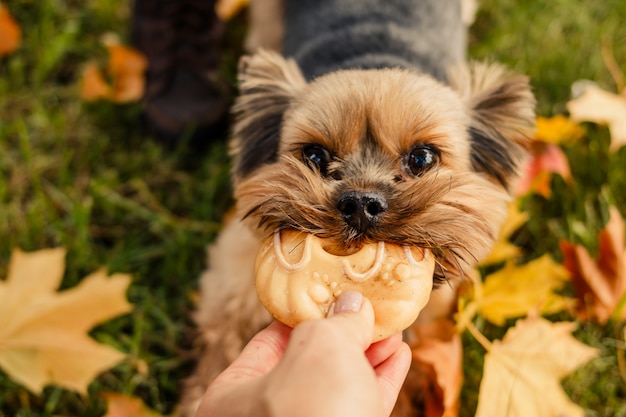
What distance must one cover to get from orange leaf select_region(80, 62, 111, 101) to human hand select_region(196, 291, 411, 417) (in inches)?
99.4

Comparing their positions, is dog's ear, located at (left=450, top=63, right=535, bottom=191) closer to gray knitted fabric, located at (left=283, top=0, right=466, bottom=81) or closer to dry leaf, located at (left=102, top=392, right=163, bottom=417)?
gray knitted fabric, located at (left=283, top=0, right=466, bottom=81)

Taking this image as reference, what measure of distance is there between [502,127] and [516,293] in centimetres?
75

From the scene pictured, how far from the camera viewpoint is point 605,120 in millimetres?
3357

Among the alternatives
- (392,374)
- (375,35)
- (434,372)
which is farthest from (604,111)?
(392,374)

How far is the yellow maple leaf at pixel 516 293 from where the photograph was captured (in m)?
2.75

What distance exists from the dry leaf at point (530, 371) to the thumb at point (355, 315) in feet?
2.56

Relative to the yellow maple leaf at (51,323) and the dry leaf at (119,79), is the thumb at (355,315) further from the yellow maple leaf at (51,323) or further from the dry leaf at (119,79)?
the dry leaf at (119,79)

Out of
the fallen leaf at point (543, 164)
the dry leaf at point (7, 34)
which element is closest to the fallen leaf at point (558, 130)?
the fallen leaf at point (543, 164)

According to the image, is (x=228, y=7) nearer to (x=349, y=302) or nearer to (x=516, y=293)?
(x=516, y=293)

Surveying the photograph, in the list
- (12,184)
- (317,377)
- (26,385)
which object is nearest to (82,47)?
(12,184)

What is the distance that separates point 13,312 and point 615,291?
2.47 m

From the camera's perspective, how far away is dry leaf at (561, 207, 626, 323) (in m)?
2.87

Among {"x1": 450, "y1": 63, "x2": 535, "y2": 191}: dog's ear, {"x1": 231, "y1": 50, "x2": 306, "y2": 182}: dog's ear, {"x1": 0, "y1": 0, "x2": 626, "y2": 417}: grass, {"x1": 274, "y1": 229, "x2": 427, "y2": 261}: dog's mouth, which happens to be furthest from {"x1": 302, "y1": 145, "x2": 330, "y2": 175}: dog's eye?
{"x1": 0, "y1": 0, "x2": 626, "y2": 417}: grass

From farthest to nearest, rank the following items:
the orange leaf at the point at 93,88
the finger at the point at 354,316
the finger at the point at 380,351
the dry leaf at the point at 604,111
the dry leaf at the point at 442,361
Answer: the orange leaf at the point at 93,88, the dry leaf at the point at 604,111, the dry leaf at the point at 442,361, the finger at the point at 380,351, the finger at the point at 354,316
